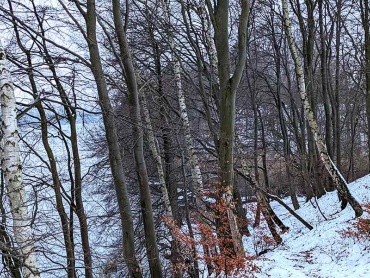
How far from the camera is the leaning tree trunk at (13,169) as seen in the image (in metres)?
3.77

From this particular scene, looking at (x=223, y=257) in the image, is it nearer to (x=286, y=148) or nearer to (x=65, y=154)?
(x=65, y=154)

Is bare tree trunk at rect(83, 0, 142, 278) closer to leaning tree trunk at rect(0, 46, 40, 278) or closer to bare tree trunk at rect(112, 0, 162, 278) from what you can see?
bare tree trunk at rect(112, 0, 162, 278)

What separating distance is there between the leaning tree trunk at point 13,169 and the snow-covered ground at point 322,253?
4.27 metres

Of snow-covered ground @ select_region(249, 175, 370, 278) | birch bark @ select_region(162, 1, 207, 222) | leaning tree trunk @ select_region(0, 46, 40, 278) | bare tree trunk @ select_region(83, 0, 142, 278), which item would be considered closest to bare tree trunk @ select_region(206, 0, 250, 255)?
snow-covered ground @ select_region(249, 175, 370, 278)

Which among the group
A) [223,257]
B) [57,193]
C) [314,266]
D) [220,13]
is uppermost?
[220,13]

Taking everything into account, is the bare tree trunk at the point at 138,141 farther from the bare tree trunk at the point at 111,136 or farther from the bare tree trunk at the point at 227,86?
the bare tree trunk at the point at 227,86

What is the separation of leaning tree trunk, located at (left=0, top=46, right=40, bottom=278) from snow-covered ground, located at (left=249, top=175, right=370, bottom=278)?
4.27m

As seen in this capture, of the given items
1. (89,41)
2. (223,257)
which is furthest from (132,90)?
(223,257)

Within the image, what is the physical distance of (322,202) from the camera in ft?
40.5

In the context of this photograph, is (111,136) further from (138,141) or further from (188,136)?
(188,136)

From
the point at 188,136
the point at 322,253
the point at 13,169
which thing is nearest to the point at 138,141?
the point at 188,136

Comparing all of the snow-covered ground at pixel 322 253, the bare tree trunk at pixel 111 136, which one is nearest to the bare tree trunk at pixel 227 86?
the snow-covered ground at pixel 322 253

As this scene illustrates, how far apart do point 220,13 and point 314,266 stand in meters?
4.83

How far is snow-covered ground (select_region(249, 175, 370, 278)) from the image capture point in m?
6.37
